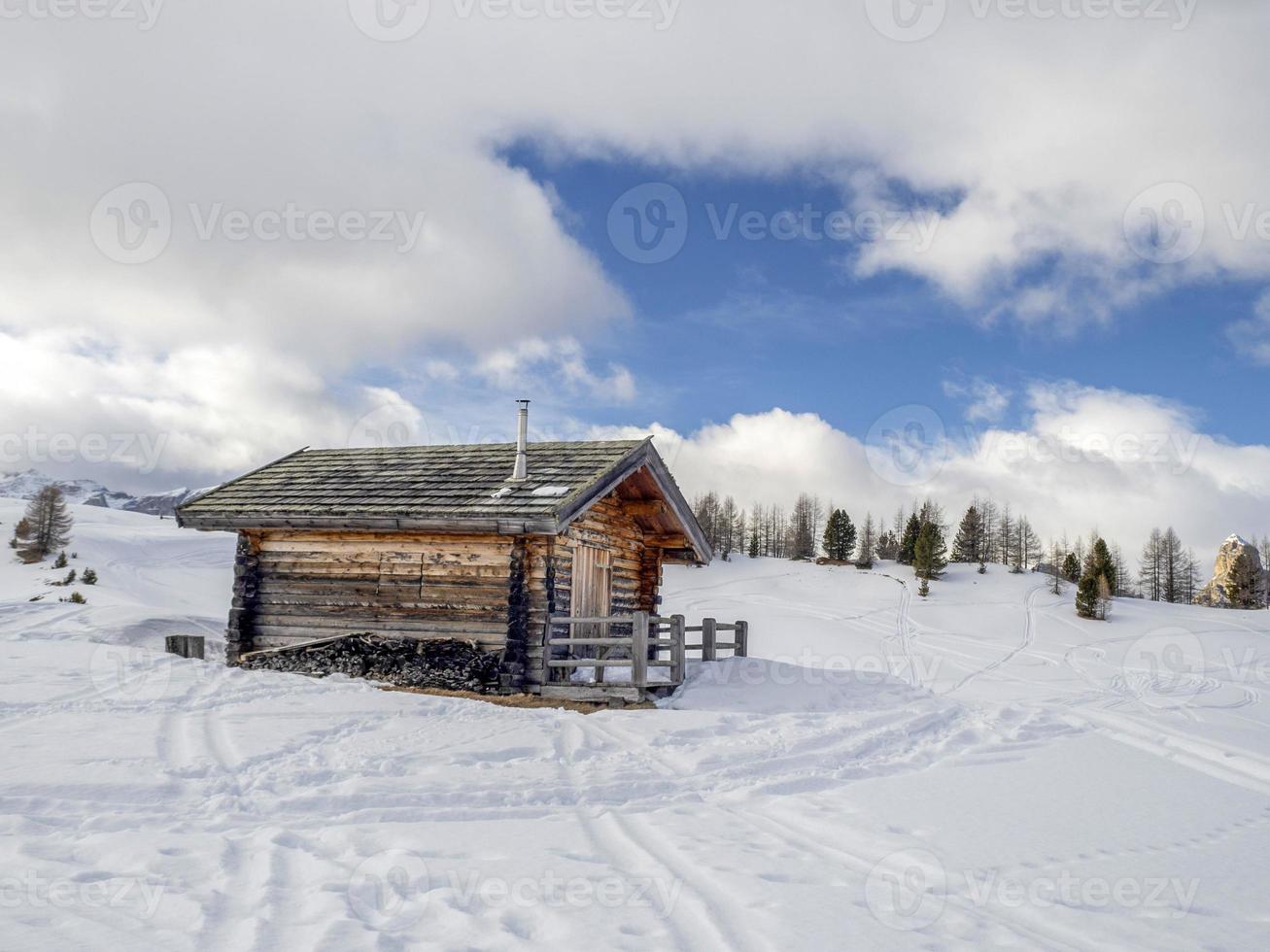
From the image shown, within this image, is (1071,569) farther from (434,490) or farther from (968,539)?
(434,490)

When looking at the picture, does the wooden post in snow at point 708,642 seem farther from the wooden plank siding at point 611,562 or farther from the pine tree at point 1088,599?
the pine tree at point 1088,599

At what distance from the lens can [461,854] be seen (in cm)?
551

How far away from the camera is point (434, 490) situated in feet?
48.0

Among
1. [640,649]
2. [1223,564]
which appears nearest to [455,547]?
[640,649]

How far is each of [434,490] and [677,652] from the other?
5.07 metres

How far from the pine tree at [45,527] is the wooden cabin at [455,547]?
33300 mm

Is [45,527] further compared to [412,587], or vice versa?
[45,527]

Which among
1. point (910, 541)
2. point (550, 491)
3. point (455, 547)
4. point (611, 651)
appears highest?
point (910, 541)

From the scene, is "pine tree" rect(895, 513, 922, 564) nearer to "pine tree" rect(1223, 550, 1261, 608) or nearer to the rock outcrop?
"pine tree" rect(1223, 550, 1261, 608)

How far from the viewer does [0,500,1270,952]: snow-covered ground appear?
4.50 m

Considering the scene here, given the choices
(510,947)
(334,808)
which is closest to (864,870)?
(510,947)

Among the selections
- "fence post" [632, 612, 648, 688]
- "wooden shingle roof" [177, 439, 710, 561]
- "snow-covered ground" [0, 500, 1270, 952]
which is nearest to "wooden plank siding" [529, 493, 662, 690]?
"wooden shingle roof" [177, 439, 710, 561]

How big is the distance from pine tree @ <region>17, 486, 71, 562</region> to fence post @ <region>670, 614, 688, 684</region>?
4045cm

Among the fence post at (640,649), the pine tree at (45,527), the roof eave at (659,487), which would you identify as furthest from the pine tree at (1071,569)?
the pine tree at (45,527)
